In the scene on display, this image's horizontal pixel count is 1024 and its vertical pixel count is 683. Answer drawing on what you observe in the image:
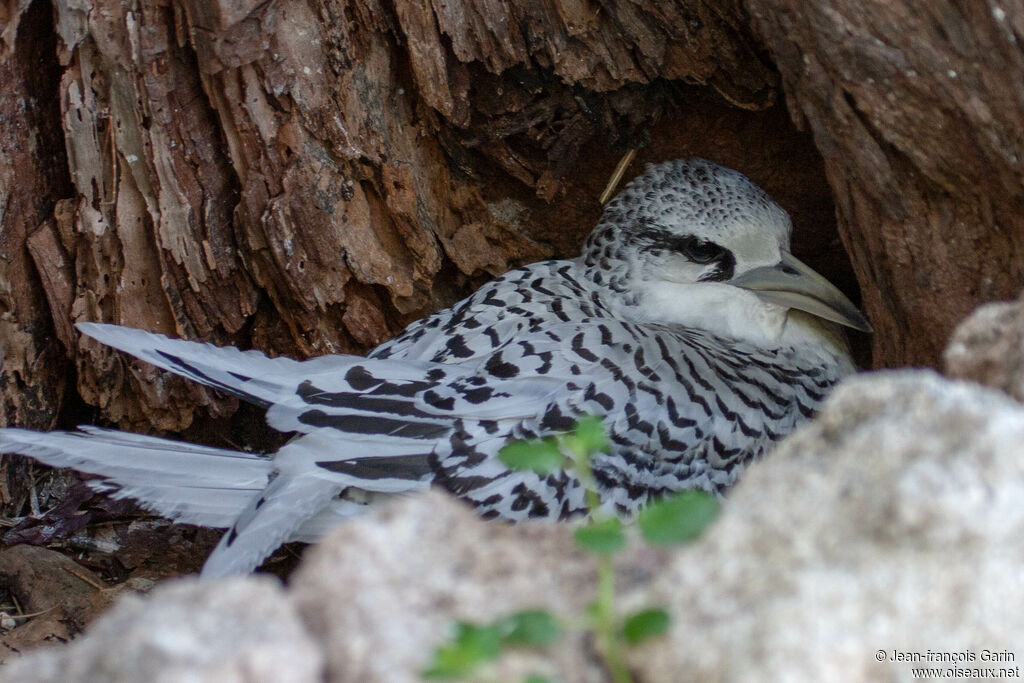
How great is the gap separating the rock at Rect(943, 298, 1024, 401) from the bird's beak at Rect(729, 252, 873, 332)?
5.01ft

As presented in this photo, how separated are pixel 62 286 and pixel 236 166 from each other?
727 mm

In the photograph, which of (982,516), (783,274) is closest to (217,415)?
(783,274)

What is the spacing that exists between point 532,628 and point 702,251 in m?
2.21

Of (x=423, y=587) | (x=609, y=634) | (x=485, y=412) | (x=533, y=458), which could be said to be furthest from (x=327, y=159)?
(x=609, y=634)

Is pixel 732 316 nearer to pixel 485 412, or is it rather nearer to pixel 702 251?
pixel 702 251

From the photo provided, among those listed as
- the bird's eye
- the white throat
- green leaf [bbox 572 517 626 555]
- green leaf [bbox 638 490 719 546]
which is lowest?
the white throat

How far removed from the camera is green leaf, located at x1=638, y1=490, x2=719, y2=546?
115 centimetres

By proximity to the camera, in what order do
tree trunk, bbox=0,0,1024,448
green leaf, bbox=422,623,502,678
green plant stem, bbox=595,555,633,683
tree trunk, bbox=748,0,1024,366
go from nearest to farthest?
green leaf, bbox=422,623,502,678 < green plant stem, bbox=595,555,633,683 < tree trunk, bbox=748,0,1024,366 < tree trunk, bbox=0,0,1024,448

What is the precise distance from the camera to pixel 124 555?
337cm

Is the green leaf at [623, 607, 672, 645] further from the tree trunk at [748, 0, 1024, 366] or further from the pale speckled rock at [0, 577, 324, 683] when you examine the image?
the tree trunk at [748, 0, 1024, 366]

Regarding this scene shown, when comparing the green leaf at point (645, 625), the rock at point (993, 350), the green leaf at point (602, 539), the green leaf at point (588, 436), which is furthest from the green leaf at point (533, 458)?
the rock at point (993, 350)

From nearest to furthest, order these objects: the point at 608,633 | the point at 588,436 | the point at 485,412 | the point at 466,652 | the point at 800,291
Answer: the point at 466,652, the point at 608,633, the point at 588,436, the point at 485,412, the point at 800,291

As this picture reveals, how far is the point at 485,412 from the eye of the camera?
8.45 feet

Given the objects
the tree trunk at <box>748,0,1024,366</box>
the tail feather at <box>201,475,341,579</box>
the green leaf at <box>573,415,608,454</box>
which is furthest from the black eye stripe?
the green leaf at <box>573,415,608,454</box>
